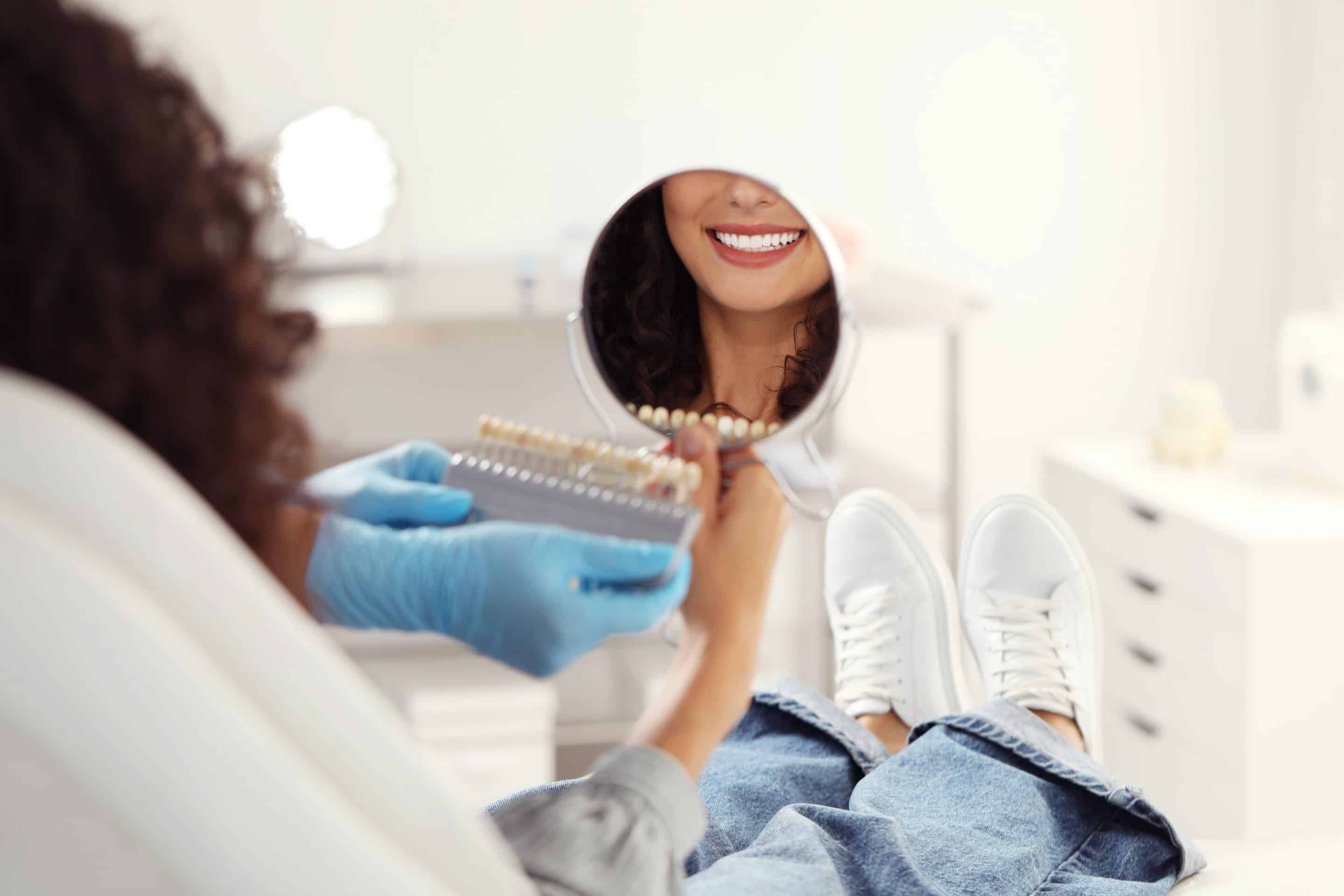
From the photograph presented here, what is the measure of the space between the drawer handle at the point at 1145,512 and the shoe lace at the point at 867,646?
0.59 meters

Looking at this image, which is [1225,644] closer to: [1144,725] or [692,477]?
[1144,725]

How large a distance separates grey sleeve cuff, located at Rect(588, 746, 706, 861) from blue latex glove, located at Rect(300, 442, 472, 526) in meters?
0.15

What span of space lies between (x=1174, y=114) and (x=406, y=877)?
2.09 metres

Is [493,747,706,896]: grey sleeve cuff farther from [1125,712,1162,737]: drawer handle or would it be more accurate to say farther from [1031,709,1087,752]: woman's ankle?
[1125,712,1162,737]: drawer handle

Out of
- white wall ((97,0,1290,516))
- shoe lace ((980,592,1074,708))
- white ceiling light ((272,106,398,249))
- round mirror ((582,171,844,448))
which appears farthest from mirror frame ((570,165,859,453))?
white wall ((97,0,1290,516))

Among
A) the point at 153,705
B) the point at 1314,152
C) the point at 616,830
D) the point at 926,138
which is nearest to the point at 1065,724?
the point at 616,830

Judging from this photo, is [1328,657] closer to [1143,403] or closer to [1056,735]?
[1056,735]

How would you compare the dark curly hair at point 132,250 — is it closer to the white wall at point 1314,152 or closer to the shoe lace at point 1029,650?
the shoe lace at point 1029,650

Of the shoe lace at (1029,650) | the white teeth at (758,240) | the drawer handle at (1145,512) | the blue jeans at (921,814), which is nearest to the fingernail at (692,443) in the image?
the white teeth at (758,240)

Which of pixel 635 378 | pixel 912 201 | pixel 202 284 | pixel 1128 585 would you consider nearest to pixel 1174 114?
pixel 912 201

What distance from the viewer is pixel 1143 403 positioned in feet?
7.54

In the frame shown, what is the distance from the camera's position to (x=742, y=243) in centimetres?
75

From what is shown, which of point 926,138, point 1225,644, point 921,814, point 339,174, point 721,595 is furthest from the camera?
point 926,138

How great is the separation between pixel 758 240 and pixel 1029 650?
1.94 ft
